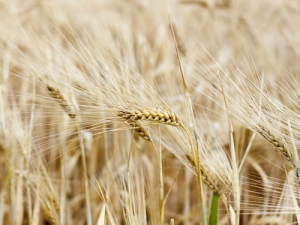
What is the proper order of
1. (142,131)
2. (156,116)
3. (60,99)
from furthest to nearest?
(60,99)
(142,131)
(156,116)

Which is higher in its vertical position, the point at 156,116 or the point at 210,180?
the point at 156,116

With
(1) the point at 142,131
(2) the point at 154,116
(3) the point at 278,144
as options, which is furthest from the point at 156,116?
(3) the point at 278,144

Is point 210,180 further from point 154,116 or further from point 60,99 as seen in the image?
point 60,99

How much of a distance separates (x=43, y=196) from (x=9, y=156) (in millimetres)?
127

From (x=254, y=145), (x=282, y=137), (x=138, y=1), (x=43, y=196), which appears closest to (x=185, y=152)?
(x=282, y=137)

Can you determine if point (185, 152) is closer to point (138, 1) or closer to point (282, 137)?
point (282, 137)

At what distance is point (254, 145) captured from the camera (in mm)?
1568

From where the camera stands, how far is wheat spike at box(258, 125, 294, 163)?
2.77ft

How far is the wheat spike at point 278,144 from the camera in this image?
2.77 feet

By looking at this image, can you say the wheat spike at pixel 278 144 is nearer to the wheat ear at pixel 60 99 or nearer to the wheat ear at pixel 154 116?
the wheat ear at pixel 154 116

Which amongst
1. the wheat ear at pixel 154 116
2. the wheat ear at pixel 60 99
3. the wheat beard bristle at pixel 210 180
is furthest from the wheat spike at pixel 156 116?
the wheat ear at pixel 60 99

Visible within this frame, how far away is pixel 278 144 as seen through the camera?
0.85 meters

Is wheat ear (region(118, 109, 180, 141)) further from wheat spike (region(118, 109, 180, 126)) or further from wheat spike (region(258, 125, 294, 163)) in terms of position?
wheat spike (region(258, 125, 294, 163))

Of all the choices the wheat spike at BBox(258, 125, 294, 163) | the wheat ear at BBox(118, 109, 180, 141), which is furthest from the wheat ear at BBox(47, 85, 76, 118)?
the wheat spike at BBox(258, 125, 294, 163)
